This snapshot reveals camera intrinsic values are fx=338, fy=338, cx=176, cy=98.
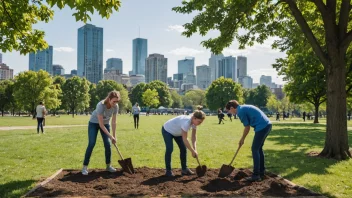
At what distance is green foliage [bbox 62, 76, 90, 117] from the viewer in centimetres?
8538

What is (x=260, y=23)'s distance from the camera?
1470 centimetres

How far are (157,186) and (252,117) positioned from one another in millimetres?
2721

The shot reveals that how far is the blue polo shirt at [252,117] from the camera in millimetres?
7906

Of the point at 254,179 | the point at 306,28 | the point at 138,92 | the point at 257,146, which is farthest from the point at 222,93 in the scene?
the point at 254,179

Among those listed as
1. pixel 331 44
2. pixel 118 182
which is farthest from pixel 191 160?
pixel 331 44

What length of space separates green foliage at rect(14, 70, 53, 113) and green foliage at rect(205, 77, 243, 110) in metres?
43.4

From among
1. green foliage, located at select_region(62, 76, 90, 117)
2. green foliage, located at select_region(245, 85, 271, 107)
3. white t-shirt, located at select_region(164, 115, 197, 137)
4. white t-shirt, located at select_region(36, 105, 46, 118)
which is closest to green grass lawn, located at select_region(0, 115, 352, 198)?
white t-shirt, located at select_region(164, 115, 197, 137)

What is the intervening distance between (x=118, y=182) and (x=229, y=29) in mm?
8516

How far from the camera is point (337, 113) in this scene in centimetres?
1183

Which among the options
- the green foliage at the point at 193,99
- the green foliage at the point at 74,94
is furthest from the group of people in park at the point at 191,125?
the green foliage at the point at 193,99

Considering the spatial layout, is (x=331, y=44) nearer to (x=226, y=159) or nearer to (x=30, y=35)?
(x=226, y=159)

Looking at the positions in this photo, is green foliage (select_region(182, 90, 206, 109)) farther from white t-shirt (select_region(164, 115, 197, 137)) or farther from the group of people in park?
white t-shirt (select_region(164, 115, 197, 137))

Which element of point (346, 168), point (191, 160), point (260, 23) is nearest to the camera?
point (346, 168)

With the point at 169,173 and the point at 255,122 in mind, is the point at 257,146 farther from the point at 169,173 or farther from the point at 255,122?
the point at 169,173
